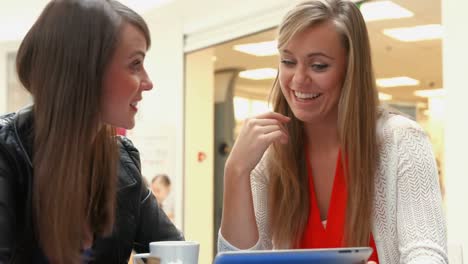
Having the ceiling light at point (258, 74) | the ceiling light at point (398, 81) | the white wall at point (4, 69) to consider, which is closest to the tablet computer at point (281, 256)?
the white wall at point (4, 69)

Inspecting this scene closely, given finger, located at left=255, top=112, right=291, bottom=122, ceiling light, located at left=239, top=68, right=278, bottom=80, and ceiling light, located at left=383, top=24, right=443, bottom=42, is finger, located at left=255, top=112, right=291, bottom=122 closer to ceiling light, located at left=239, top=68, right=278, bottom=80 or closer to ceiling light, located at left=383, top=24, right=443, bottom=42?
ceiling light, located at left=383, top=24, right=443, bottom=42

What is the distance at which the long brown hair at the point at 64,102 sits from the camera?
1354mm

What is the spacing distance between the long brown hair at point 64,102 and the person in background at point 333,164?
39 cm

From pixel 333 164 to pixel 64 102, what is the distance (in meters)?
0.70

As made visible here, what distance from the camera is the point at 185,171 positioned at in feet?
22.6

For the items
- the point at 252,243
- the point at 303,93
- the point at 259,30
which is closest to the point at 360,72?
the point at 303,93

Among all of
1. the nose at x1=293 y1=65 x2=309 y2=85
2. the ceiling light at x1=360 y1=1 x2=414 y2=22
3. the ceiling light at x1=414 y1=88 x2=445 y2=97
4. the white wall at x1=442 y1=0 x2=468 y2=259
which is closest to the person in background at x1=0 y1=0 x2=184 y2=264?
the nose at x1=293 y1=65 x2=309 y2=85

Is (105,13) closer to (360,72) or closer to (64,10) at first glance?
(64,10)

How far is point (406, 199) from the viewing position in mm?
1513

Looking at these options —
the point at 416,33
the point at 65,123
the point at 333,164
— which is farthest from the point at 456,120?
the point at 416,33

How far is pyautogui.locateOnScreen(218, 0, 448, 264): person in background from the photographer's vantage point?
5.01 feet

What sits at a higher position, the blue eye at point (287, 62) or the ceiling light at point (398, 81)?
the ceiling light at point (398, 81)

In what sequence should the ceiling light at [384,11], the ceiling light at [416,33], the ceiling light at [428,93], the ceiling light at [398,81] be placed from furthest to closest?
the ceiling light at [428,93], the ceiling light at [398,81], the ceiling light at [416,33], the ceiling light at [384,11]

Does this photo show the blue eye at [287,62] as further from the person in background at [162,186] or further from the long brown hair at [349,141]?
the person in background at [162,186]
